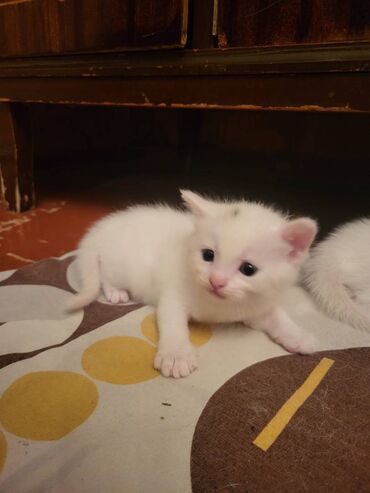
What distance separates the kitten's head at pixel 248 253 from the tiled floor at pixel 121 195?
2.36 feet

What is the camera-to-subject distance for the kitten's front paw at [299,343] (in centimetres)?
81

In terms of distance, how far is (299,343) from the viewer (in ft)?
2.69

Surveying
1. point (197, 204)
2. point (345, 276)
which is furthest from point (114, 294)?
point (345, 276)

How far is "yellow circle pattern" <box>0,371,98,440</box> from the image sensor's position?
23.4 inches

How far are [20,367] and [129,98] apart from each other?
0.87 m

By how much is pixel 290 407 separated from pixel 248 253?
30 centimetres

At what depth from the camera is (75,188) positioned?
2.11 m

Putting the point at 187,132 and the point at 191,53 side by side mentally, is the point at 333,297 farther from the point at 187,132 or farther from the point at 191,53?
the point at 187,132

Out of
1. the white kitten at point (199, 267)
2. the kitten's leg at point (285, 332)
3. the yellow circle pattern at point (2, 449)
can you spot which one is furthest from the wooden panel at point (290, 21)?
the yellow circle pattern at point (2, 449)

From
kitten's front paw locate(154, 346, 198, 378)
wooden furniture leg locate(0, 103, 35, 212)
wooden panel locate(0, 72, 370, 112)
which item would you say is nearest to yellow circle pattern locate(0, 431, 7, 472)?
kitten's front paw locate(154, 346, 198, 378)

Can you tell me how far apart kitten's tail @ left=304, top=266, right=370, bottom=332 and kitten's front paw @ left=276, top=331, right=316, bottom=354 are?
14 centimetres

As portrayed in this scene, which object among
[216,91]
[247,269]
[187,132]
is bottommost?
[247,269]

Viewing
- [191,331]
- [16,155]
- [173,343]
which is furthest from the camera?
[16,155]

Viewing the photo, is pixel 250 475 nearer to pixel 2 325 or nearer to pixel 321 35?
pixel 2 325
